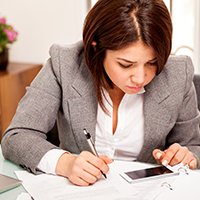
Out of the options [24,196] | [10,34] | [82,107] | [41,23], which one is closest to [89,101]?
[82,107]

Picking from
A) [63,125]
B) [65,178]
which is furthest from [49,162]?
[63,125]

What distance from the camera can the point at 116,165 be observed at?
3.04ft

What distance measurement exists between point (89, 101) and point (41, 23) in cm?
165

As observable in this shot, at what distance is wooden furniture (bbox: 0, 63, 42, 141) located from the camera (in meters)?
2.31

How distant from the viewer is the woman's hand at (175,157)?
919mm

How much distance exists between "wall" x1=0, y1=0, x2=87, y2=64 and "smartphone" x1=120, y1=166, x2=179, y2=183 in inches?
67.7

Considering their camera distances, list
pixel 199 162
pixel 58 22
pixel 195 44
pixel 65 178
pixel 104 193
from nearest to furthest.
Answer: pixel 104 193, pixel 65 178, pixel 199 162, pixel 195 44, pixel 58 22

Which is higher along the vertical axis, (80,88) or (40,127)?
(80,88)

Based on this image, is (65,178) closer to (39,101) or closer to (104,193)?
(104,193)

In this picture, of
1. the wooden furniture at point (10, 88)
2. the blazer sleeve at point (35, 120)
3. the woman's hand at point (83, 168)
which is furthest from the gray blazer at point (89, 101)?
the wooden furniture at point (10, 88)

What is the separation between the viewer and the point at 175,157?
93 centimetres

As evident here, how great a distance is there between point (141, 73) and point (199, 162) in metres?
0.39

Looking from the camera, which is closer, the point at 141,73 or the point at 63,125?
the point at 141,73

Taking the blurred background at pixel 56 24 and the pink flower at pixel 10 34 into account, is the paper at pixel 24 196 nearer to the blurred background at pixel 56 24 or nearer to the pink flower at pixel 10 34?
the blurred background at pixel 56 24
